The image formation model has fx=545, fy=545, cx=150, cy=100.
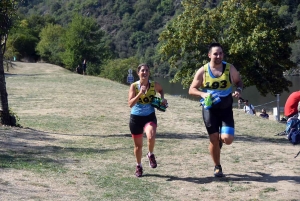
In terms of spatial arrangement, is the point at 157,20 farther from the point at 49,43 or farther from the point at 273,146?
the point at 273,146

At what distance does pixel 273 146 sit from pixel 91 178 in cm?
464

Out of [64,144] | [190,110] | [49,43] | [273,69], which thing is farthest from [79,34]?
[64,144]

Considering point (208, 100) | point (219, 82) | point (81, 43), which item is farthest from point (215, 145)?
point (81, 43)

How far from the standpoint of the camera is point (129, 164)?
9.01 meters

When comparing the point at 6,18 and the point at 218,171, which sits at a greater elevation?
the point at 6,18

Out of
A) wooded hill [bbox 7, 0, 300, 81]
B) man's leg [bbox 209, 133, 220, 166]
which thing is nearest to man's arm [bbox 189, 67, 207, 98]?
man's leg [bbox 209, 133, 220, 166]

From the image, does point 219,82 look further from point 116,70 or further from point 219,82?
point 116,70

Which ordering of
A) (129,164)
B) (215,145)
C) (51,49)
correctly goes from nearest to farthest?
(215,145)
(129,164)
(51,49)

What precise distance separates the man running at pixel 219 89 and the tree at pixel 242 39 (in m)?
21.5

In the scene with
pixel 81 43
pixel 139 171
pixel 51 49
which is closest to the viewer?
pixel 139 171

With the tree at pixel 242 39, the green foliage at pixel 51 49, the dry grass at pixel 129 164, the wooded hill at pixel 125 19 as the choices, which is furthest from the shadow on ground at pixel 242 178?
the wooded hill at pixel 125 19

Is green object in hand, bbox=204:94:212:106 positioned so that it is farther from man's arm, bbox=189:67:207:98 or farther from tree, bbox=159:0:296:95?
tree, bbox=159:0:296:95

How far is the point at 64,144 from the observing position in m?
11.1

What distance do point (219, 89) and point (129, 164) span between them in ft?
7.70
